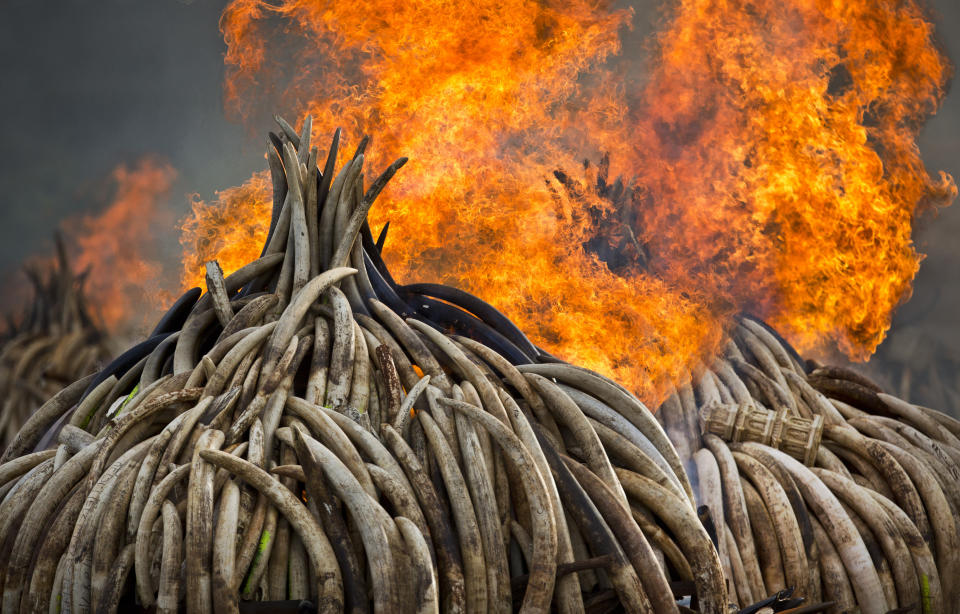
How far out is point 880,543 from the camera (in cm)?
301

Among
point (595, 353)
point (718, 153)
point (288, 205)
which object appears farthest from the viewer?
point (718, 153)

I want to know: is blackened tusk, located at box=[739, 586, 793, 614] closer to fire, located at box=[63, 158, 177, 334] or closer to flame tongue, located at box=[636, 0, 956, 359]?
flame tongue, located at box=[636, 0, 956, 359]

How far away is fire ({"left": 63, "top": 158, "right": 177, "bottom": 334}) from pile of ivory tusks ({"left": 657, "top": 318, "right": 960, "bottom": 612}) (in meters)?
4.13

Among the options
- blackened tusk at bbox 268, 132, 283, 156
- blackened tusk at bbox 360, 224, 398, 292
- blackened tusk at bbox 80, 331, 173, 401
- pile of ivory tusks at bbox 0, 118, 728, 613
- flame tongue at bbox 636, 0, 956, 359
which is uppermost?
flame tongue at bbox 636, 0, 956, 359

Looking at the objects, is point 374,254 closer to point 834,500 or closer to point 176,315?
point 176,315

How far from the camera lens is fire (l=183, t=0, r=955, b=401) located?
4328 millimetres

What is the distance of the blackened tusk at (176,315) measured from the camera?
3023mm

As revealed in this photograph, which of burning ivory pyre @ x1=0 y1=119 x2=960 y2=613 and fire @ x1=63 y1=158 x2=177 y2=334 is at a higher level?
fire @ x1=63 y1=158 x2=177 y2=334

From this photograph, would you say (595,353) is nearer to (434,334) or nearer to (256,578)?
(434,334)

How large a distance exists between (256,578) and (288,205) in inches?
56.9

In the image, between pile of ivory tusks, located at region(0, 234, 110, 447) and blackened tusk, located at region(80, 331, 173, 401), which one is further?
pile of ivory tusks, located at region(0, 234, 110, 447)

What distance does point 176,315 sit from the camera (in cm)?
304

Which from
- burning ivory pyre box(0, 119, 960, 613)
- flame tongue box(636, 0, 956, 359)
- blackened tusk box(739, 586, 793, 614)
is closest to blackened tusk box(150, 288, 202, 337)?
burning ivory pyre box(0, 119, 960, 613)

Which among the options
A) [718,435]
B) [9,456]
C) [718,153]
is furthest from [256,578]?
[718,153]
